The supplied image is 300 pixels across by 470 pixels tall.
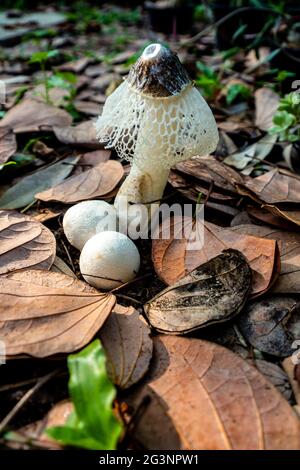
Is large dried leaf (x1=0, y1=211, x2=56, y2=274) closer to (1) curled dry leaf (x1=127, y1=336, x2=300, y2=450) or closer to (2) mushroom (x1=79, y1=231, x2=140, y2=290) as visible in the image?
(2) mushroom (x1=79, y1=231, x2=140, y2=290)

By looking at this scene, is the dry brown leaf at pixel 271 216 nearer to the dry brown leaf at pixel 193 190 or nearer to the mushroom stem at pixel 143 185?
the dry brown leaf at pixel 193 190

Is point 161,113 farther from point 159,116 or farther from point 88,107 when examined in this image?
point 88,107

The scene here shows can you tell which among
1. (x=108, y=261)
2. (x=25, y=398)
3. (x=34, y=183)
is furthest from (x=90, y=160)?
(x=25, y=398)

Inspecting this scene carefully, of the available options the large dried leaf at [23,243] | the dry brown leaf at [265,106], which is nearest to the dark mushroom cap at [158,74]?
the large dried leaf at [23,243]

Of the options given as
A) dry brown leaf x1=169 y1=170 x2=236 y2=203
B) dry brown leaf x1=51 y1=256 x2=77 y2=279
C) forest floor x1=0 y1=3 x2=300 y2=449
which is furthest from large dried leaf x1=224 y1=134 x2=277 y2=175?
dry brown leaf x1=51 y1=256 x2=77 y2=279

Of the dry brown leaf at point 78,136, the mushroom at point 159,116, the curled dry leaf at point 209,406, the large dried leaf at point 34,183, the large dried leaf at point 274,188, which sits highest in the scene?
the mushroom at point 159,116

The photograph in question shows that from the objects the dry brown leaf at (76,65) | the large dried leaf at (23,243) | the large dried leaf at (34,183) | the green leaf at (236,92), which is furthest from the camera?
the dry brown leaf at (76,65)

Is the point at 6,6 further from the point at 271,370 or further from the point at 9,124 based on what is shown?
the point at 271,370
